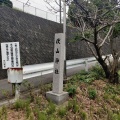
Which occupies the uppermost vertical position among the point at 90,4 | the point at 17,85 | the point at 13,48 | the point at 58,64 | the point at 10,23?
the point at 90,4

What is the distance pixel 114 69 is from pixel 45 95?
426 centimetres

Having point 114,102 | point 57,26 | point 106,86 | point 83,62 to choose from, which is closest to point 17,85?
point 114,102

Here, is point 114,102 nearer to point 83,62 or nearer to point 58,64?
point 58,64

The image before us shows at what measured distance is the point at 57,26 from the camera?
15.8m

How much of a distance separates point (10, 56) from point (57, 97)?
1.77 meters

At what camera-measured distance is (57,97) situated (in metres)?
5.75

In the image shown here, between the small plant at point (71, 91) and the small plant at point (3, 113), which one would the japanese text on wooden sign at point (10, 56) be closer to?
the small plant at point (3, 113)

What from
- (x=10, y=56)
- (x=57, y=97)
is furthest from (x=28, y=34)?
(x=57, y=97)

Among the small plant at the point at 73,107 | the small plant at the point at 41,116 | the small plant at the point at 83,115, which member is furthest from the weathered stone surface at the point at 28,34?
the small plant at the point at 83,115

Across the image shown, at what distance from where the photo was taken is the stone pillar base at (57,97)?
5727mm

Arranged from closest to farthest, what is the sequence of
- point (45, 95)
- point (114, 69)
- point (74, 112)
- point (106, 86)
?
point (74, 112) → point (45, 95) → point (106, 86) → point (114, 69)

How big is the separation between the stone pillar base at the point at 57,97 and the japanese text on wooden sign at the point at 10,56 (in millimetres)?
1260

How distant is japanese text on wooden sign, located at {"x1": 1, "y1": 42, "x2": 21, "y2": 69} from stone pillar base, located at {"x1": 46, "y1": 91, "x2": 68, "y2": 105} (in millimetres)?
1260

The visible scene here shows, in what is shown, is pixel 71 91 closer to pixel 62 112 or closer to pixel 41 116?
pixel 62 112
